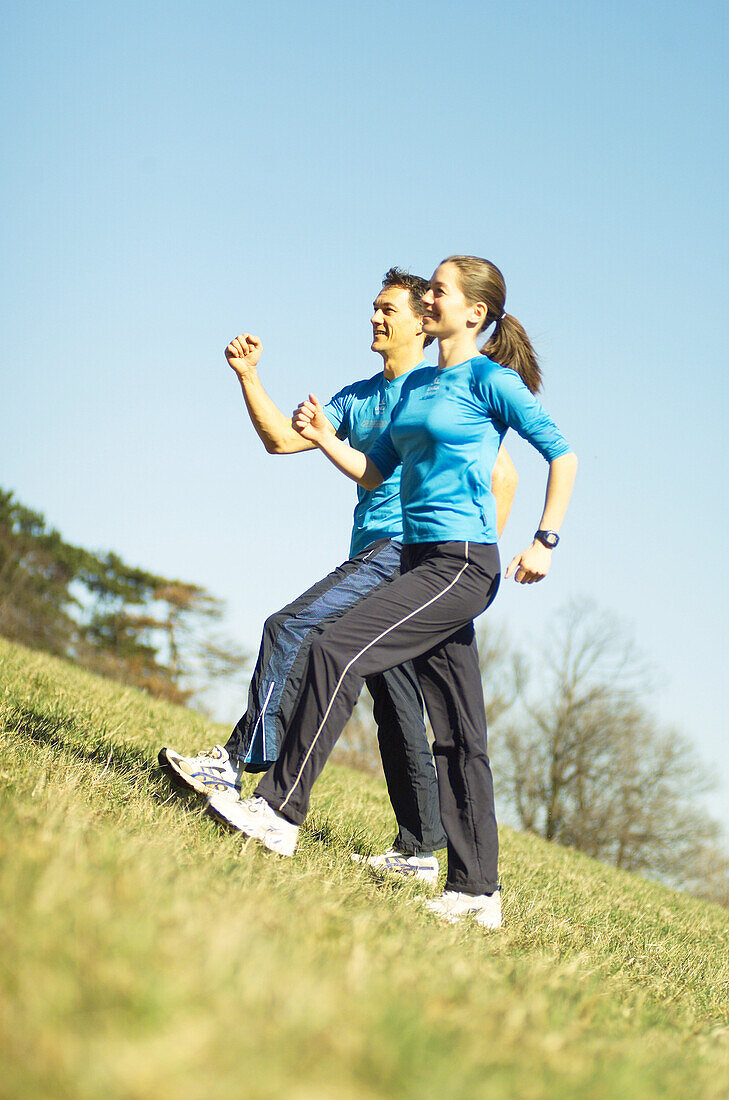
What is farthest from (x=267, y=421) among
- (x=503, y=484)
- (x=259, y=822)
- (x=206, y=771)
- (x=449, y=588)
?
(x=259, y=822)

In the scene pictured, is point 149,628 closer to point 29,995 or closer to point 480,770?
point 480,770

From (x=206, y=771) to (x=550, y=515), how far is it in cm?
185

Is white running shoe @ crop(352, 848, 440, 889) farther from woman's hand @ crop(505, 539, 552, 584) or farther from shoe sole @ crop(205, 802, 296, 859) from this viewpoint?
woman's hand @ crop(505, 539, 552, 584)

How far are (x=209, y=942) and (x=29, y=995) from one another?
42 cm

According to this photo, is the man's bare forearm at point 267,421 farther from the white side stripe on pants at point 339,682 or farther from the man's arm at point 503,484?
the white side stripe on pants at point 339,682

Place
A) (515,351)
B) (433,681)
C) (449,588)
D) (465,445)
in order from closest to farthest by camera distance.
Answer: (449,588) < (465,445) < (433,681) < (515,351)

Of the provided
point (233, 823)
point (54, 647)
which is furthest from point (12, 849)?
point (54, 647)

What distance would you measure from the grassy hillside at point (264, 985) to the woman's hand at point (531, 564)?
4.42 feet

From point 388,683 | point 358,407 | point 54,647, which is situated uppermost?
point 358,407

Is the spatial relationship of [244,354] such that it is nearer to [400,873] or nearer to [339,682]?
[339,682]

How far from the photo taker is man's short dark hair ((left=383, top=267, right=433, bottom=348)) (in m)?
5.24

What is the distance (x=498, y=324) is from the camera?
4.40 meters

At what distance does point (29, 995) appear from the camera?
1.41 meters

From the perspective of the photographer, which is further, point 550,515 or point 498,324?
point 498,324
